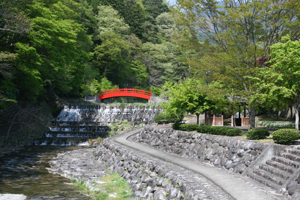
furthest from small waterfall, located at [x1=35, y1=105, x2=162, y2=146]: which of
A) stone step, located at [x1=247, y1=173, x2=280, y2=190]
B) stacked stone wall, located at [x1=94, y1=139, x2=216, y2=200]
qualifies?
stone step, located at [x1=247, y1=173, x2=280, y2=190]

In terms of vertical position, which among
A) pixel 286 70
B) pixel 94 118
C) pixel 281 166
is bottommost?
pixel 281 166

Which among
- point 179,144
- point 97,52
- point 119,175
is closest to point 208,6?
point 179,144

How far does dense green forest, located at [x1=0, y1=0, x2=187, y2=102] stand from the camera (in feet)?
70.0

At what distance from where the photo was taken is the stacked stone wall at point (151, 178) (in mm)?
8535

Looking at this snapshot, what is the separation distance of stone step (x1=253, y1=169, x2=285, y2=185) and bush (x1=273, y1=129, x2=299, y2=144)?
185cm

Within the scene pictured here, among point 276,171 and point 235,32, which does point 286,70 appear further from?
point 276,171

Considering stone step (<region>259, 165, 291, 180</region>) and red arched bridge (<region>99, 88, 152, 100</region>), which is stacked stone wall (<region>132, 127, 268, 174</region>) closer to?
stone step (<region>259, 165, 291, 180</region>)

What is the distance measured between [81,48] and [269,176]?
37.0 metres

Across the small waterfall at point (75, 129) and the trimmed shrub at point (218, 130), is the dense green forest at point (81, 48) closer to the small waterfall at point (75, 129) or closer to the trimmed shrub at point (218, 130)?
the small waterfall at point (75, 129)

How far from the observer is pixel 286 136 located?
10812 millimetres

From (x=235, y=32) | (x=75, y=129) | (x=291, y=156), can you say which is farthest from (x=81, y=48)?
(x=291, y=156)

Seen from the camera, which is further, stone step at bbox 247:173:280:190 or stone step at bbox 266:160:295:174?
stone step at bbox 266:160:295:174

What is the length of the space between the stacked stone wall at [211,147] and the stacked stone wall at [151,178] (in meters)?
2.69

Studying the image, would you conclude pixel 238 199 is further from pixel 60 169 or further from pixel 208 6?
pixel 208 6
